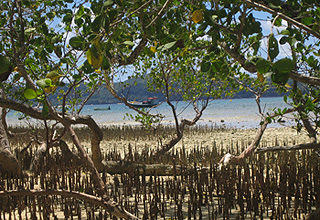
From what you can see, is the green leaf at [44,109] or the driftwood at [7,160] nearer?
the green leaf at [44,109]

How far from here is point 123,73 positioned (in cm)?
587

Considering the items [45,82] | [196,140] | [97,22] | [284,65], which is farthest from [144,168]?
[196,140]

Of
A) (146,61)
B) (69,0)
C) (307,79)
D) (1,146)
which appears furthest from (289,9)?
(146,61)

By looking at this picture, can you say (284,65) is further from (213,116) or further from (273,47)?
(213,116)

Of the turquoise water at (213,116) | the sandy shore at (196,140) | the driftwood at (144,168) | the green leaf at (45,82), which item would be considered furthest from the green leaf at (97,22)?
the sandy shore at (196,140)

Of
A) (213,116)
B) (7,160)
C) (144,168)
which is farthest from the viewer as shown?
(213,116)

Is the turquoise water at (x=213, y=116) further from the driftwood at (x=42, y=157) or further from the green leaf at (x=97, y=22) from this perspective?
the green leaf at (x=97, y=22)

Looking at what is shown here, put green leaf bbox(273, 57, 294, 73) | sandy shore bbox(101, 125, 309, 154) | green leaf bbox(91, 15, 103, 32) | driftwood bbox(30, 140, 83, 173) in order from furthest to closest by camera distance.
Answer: sandy shore bbox(101, 125, 309, 154) < driftwood bbox(30, 140, 83, 173) < green leaf bbox(91, 15, 103, 32) < green leaf bbox(273, 57, 294, 73)

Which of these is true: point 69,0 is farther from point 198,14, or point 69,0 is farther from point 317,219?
point 317,219

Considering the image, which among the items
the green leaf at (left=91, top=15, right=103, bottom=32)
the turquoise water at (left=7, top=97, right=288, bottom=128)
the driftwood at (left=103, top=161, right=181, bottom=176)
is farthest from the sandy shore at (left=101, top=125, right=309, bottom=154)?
the green leaf at (left=91, top=15, right=103, bottom=32)

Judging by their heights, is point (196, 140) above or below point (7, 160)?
below

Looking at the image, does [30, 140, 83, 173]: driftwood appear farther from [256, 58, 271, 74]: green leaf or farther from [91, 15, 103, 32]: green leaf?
[256, 58, 271, 74]: green leaf

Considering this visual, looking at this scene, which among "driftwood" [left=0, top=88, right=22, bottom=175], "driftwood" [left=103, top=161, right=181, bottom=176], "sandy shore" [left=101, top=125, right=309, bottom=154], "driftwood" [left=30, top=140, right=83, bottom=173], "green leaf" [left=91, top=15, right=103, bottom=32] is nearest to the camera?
"green leaf" [left=91, top=15, right=103, bottom=32]

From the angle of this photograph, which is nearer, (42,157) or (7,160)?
(7,160)
